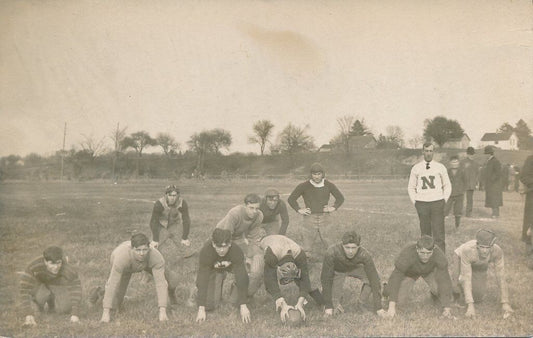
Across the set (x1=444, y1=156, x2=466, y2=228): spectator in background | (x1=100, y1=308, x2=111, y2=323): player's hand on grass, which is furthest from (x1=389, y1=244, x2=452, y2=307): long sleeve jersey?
(x1=100, y1=308, x2=111, y2=323): player's hand on grass

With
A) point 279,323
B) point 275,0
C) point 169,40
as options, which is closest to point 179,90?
point 169,40

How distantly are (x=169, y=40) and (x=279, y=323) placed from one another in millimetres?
4380

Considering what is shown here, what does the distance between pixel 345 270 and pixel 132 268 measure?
236cm

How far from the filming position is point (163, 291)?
4.32 meters

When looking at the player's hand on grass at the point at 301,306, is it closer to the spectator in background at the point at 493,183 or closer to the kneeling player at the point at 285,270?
the kneeling player at the point at 285,270

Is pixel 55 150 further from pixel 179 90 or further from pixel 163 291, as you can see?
pixel 163 291

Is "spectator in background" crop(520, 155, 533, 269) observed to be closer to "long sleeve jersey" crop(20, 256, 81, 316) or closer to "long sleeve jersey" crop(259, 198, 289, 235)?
"long sleeve jersey" crop(259, 198, 289, 235)

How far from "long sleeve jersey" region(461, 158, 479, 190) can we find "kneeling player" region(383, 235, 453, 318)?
3132mm

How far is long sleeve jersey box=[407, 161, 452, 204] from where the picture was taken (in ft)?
19.0

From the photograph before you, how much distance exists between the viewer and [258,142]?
7.01 metres

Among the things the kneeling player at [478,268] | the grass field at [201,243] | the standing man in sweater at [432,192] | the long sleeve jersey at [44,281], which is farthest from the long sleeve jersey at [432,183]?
the long sleeve jersey at [44,281]

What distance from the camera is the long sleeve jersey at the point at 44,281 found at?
441 centimetres

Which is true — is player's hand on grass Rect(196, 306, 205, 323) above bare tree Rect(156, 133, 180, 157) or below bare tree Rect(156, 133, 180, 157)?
below

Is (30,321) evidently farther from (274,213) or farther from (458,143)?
(458,143)
